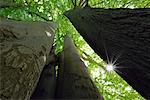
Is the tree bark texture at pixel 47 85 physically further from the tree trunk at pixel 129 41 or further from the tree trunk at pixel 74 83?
the tree trunk at pixel 129 41

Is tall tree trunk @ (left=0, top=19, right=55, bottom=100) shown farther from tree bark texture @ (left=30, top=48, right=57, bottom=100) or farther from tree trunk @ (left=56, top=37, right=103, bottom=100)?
tree bark texture @ (left=30, top=48, right=57, bottom=100)

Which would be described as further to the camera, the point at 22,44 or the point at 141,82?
the point at 22,44

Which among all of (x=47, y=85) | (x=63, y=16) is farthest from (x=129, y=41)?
(x=63, y=16)

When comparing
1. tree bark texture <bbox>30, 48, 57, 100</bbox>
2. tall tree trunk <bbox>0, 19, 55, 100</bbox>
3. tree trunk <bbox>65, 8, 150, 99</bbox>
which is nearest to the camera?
tall tree trunk <bbox>0, 19, 55, 100</bbox>

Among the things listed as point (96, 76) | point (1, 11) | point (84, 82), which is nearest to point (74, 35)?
point (96, 76)

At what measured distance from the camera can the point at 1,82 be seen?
1.61 m

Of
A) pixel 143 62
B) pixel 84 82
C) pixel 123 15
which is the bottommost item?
pixel 84 82

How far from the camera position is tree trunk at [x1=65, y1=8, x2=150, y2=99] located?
6.20 feet

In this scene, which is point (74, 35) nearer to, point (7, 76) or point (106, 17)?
point (106, 17)

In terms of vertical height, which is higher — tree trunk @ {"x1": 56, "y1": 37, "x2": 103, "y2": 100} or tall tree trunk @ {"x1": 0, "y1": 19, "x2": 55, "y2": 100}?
tall tree trunk @ {"x1": 0, "y1": 19, "x2": 55, "y2": 100}

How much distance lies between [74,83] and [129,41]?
112 centimetres

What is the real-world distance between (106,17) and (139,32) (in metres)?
0.84

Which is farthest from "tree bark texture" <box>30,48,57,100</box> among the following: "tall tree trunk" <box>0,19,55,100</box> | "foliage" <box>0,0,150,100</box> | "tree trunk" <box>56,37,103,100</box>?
"foliage" <box>0,0,150,100</box>

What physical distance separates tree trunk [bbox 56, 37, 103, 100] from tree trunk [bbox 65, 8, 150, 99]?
1.68 ft
